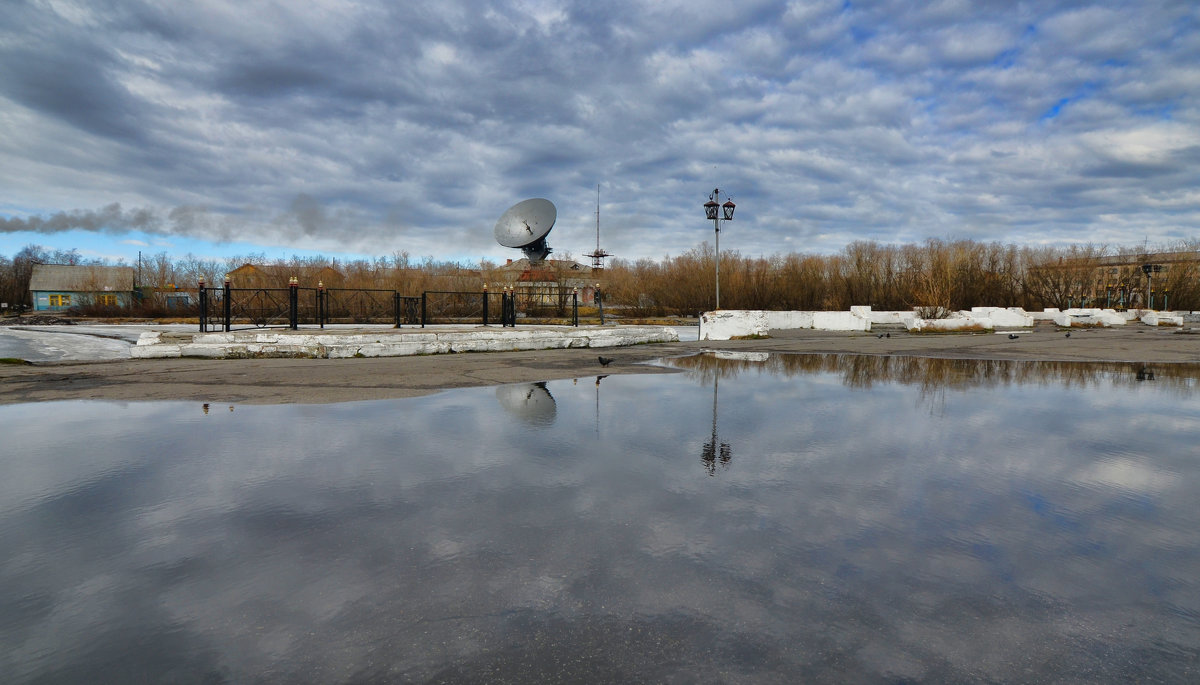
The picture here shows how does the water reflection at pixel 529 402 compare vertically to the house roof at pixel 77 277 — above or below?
below

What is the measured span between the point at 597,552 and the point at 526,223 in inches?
1963

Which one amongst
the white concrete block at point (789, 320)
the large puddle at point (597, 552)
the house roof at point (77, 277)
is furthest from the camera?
the house roof at point (77, 277)

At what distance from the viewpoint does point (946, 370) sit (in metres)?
11.6

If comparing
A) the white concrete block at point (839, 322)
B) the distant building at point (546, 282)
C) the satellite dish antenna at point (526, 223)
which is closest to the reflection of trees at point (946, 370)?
the white concrete block at point (839, 322)

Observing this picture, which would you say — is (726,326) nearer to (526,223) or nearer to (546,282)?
(546,282)

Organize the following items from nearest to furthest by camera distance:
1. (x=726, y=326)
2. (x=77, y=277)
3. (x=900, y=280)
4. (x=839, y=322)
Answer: (x=726, y=326), (x=839, y=322), (x=900, y=280), (x=77, y=277)

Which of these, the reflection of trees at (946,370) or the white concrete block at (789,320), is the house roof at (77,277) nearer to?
the white concrete block at (789,320)

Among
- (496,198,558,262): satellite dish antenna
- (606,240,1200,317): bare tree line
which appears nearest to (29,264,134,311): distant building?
(496,198,558,262): satellite dish antenna

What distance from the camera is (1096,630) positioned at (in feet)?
7.89

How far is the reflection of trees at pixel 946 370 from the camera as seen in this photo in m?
9.93

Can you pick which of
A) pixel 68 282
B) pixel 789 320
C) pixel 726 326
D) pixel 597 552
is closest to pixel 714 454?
pixel 597 552

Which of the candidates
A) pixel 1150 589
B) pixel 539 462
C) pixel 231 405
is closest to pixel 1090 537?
pixel 1150 589

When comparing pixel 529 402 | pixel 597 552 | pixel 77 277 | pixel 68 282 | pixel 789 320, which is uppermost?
pixel 77 277

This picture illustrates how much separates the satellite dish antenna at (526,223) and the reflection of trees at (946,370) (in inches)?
1484
